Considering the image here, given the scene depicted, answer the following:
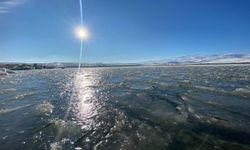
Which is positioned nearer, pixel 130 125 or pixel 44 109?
pixel 130 125

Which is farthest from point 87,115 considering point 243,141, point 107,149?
point 243,141

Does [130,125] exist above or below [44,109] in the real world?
above

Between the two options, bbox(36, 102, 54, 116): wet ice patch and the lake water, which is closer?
the lake water

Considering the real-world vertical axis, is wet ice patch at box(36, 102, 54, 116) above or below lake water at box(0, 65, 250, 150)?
below

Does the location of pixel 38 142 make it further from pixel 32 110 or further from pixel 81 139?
pixel 32 110

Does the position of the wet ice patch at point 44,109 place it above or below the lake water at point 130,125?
below

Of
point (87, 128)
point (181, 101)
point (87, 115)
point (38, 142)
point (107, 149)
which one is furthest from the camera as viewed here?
point (181, 101)

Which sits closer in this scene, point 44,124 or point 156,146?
point 156,146

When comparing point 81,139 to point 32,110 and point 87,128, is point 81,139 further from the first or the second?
point 32,110

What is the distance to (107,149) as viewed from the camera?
960 cm

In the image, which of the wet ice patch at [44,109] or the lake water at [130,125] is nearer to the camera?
the lake water at [130,125]

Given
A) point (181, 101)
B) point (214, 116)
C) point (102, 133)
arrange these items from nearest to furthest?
point (102, 133), point (214, 116), point (181, 101)

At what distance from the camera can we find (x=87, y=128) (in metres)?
12.5

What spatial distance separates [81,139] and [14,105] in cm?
1162
